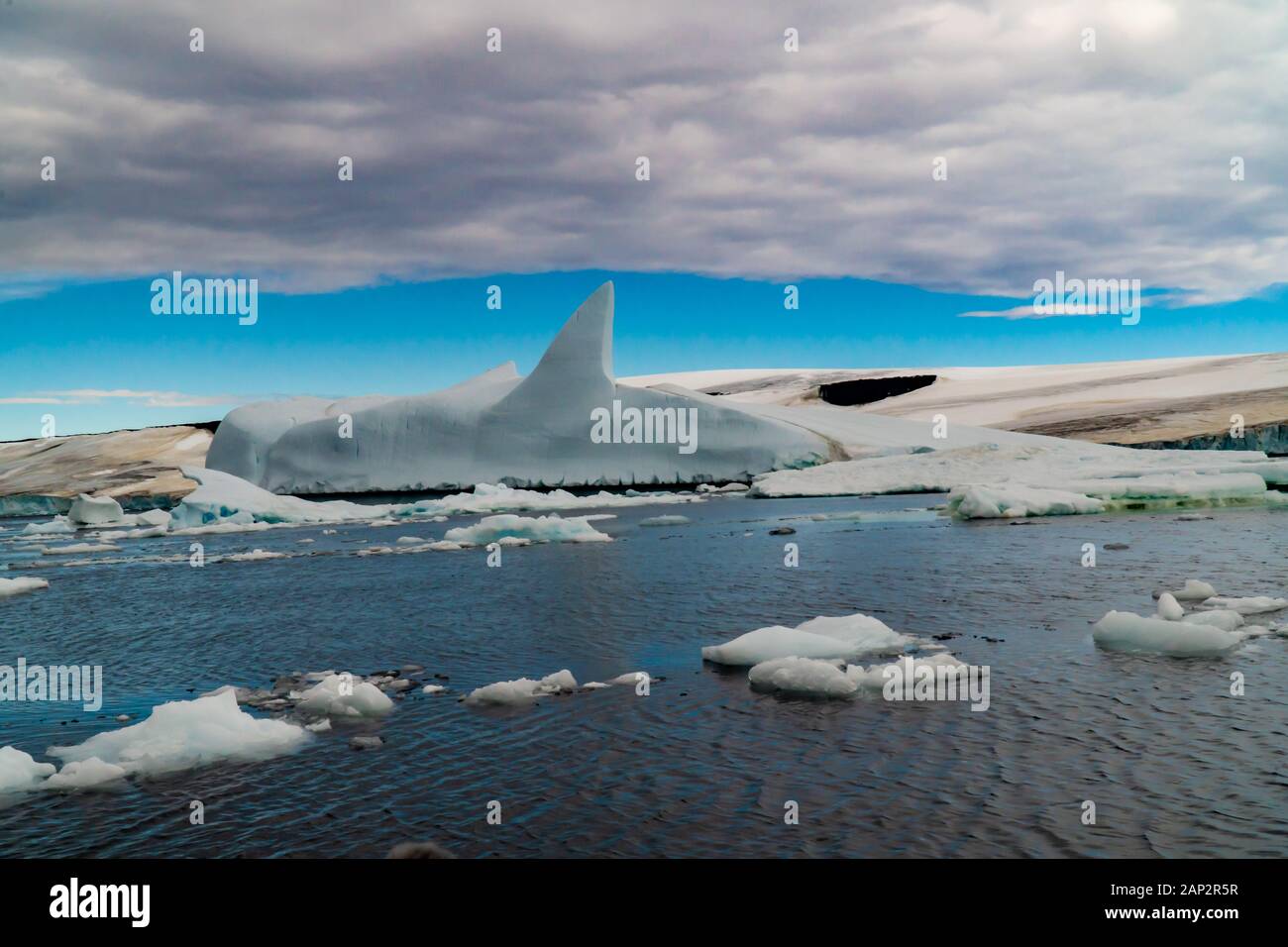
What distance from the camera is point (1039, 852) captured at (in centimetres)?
523

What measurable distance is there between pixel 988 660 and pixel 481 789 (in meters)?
5.09

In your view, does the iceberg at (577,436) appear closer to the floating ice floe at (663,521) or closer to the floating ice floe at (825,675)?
the floating ice floe at (663,521)

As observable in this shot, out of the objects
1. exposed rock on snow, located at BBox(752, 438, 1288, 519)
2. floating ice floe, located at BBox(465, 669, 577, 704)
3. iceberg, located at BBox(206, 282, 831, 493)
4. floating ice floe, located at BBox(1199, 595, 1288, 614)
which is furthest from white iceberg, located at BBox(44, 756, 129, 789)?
iceberg, located at BBox(206, 282, 831, 493)

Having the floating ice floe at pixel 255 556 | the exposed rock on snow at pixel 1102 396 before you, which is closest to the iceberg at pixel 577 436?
the exposed rock on snow at pixel 1102 396

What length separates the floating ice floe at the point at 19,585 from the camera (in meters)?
17.4

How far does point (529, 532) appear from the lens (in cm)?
2447

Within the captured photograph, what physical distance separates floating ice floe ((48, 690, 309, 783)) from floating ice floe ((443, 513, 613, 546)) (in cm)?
1533

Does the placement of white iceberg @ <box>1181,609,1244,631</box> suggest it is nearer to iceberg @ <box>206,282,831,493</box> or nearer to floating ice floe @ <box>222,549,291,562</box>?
floating ice floe @ <box>222,549,291,562</box>

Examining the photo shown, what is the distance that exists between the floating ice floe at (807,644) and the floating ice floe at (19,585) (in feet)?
43.7

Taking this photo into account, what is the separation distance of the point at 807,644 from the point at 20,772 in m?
6.33

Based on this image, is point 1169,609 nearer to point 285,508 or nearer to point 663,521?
point 663,521

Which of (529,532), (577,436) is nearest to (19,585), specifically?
(529,532)

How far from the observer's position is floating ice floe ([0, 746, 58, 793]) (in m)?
6.73
